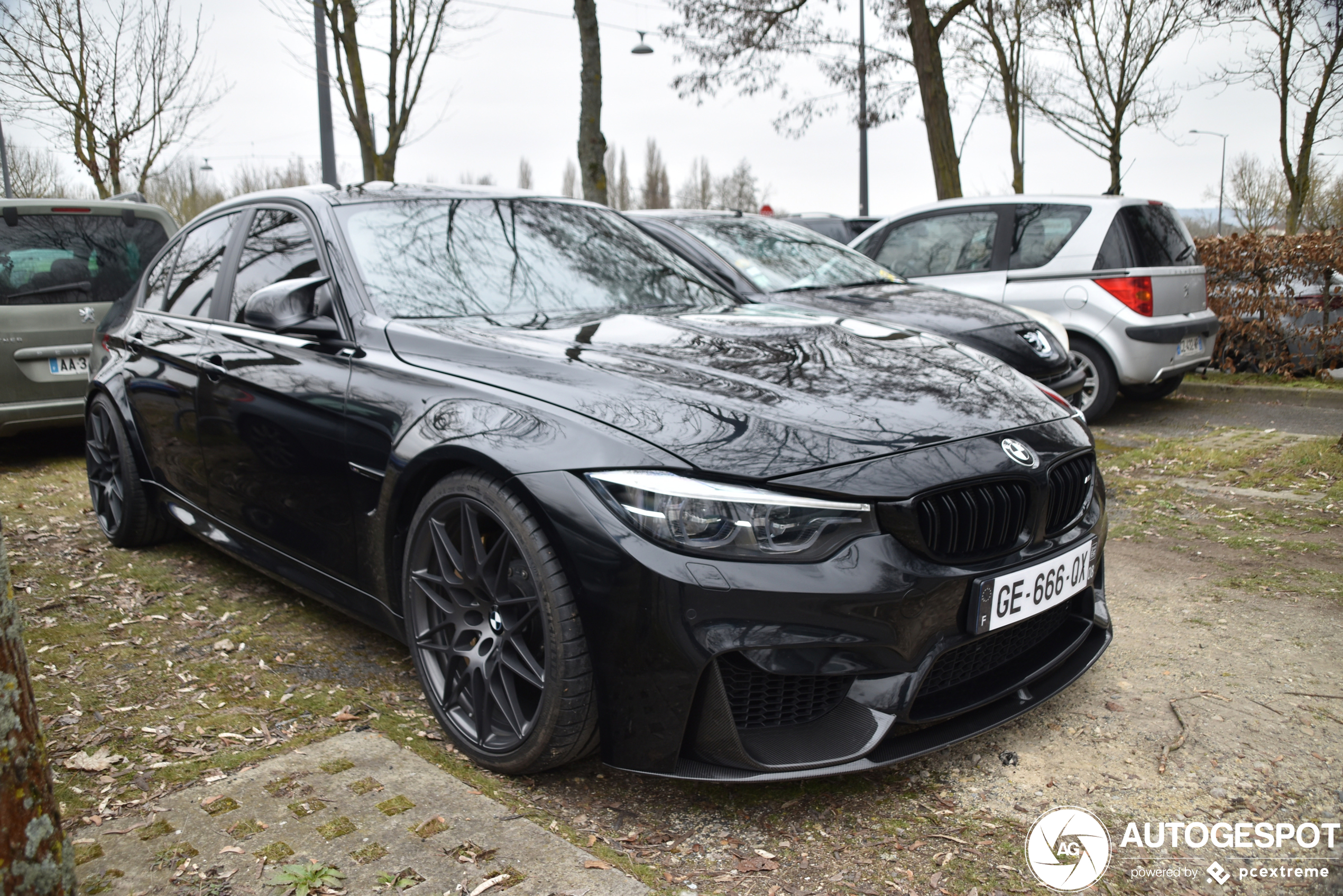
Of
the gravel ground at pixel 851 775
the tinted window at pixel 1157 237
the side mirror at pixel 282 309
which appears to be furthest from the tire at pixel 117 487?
the tinted window at pixel 1157 237

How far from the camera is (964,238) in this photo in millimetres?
7918

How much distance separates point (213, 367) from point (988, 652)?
2787 millimetres

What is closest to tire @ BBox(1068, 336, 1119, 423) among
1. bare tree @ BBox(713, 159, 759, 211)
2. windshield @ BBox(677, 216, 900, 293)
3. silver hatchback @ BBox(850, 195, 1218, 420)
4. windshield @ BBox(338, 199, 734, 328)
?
silver hatchback @ BBox(850, 195, 1218, 420)


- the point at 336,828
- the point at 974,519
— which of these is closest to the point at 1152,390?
the point at 974,519

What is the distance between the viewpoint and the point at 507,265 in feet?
11.0

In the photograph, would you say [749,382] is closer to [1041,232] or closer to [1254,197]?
[1041,232]

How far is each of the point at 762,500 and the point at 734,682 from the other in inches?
15.5

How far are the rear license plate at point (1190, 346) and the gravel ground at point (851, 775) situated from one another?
10.7 feet

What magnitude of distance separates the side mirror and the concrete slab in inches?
51.2

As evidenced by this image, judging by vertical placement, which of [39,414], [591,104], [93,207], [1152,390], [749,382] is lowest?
[1152,390]

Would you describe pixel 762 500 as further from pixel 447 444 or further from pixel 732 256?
pixel 732 256

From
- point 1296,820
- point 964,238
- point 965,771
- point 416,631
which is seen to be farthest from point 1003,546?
point 964,238

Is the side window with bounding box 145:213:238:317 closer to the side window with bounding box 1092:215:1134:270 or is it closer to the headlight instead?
the headlight

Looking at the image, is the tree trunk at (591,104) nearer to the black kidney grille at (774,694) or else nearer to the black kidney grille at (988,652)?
the black kidney grille at (988,652)
